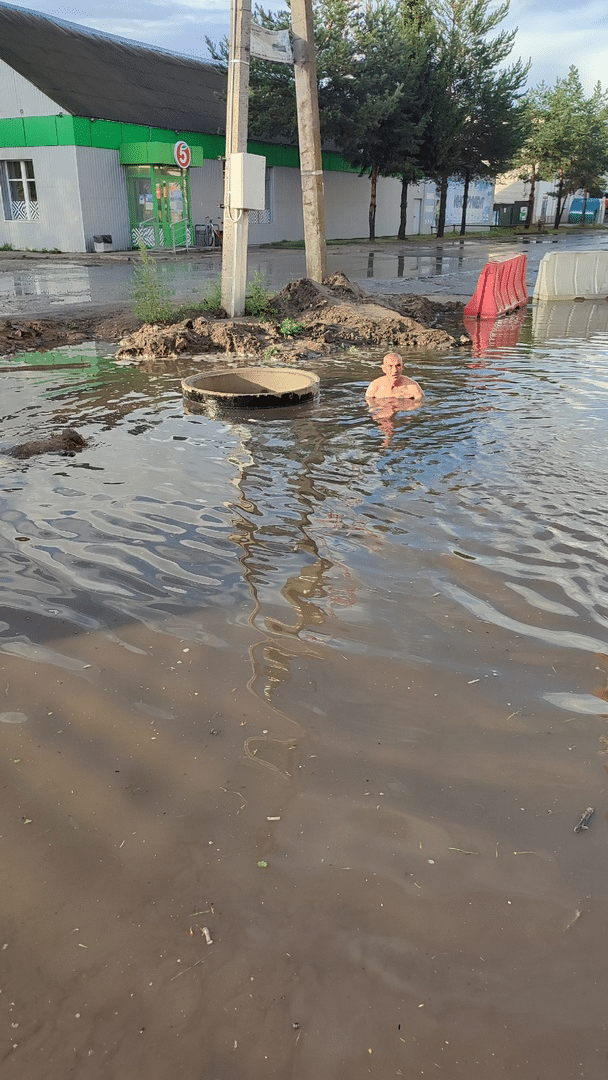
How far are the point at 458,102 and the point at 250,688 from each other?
44820mm

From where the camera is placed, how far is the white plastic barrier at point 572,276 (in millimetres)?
18984

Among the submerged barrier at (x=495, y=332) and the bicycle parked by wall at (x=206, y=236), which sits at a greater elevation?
the bicycle parked by wall at (x=206, y=236)

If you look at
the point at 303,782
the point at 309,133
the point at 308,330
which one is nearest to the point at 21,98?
the point at 309,133

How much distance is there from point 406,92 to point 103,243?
16.1m

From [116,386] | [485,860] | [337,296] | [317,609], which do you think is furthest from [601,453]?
[337,296]

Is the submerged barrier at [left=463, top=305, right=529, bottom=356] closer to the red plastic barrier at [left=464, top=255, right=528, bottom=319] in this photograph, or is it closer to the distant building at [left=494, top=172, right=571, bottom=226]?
the red plastic barrier at [left=464, top=255, right=528, bottom=319]

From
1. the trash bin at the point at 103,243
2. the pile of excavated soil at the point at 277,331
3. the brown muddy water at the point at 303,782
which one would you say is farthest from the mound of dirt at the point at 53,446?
the trash bin at the point at 103,243

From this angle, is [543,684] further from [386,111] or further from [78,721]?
[386,111]

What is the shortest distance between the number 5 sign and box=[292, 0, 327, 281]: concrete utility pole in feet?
58.6

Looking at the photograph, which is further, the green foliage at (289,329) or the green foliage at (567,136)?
the green foliage at (567,136)

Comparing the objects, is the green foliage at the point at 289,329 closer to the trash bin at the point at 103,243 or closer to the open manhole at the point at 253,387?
the open manhole at the point at 253,387

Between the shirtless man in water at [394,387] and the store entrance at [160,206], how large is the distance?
86.8 feet

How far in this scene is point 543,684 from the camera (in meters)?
3.37

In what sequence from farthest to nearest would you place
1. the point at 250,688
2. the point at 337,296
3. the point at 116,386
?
the point at 337,296
the point at 116,386
the point at 250,688
